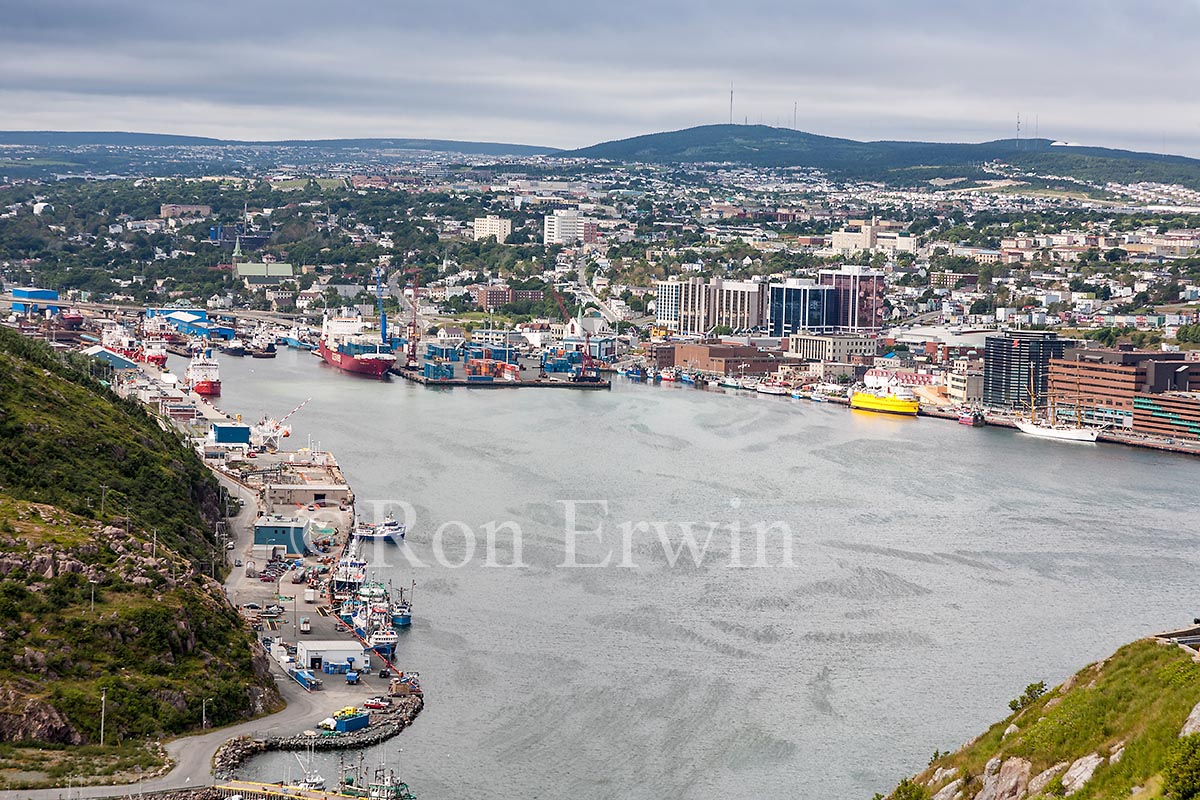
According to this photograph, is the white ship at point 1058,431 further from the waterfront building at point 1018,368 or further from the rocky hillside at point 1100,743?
the rocky hillside at point 1100,743

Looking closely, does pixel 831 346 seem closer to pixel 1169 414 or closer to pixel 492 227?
pixel 1169 414

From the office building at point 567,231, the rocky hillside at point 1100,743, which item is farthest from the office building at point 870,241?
the rocky hillside at point 1100,743

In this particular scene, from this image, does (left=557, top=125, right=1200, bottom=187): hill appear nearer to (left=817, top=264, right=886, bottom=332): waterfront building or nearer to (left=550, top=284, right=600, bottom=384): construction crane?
(left=817, top=264, right=886, bottom=332): waterfront building

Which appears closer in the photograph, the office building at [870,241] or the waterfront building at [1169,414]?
the waterfront building at [1169,414]

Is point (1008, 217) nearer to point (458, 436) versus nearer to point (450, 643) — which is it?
point (458, 436)

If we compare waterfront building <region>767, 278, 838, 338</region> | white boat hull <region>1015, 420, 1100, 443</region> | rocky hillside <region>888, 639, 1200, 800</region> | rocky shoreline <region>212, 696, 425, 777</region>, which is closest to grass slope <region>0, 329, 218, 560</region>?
rocky shoreline <region>212, 696, 425, 777</region>

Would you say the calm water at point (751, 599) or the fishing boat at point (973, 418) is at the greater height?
the calm water at point (751, 599)

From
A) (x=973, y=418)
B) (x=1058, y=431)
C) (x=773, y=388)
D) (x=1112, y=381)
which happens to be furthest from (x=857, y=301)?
(x=1058, y=431)
